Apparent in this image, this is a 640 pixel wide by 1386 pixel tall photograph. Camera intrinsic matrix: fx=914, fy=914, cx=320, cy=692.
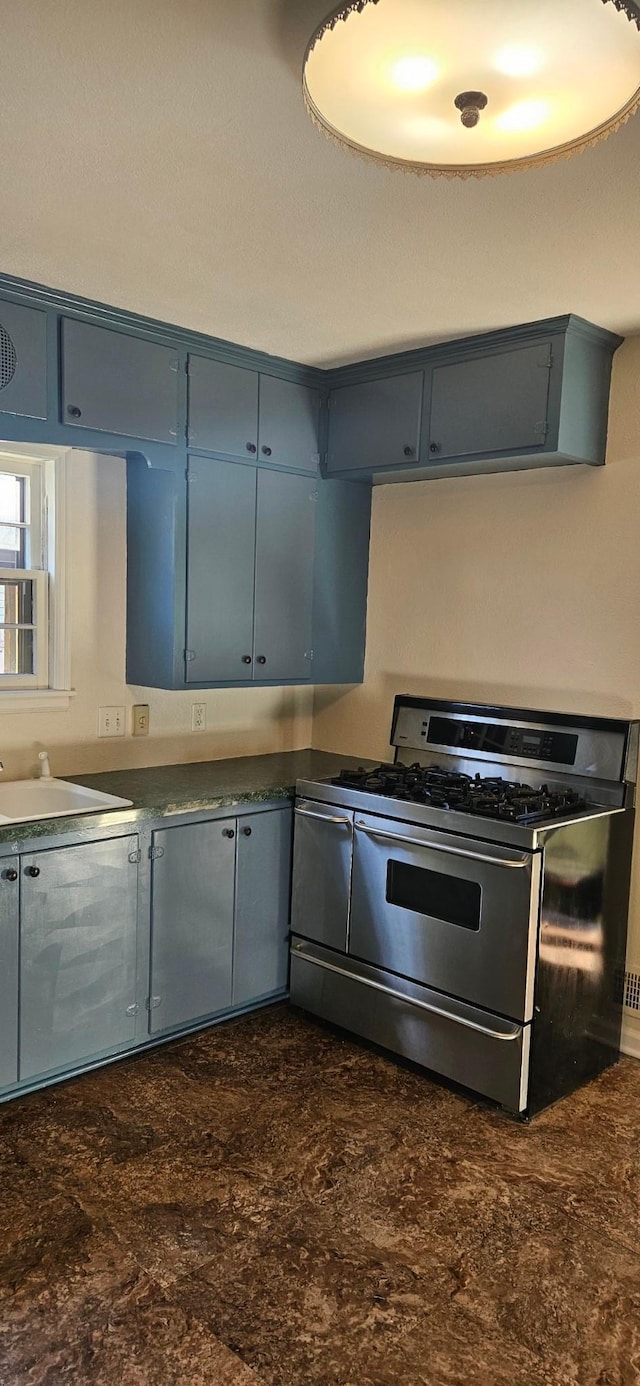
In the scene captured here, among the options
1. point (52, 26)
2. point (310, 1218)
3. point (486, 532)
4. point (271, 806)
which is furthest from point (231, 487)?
point (310, 1218)

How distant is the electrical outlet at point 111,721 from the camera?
343cm

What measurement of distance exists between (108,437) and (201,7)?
1.67m

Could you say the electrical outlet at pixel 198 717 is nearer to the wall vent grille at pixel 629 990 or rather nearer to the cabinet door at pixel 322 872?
the cabinet door at pixel 322 872

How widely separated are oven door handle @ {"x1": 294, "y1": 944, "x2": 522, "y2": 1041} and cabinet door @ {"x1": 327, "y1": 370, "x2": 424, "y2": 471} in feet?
6.09

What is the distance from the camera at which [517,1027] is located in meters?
2.69

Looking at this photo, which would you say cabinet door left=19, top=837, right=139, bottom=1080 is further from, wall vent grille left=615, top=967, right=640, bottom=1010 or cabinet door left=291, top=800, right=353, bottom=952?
wall vent grille left=615, top=967, right=640, bottom=1010

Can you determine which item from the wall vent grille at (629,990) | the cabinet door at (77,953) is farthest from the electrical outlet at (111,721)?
the wall vent grille at (629,990)

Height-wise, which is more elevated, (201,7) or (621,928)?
(201,7)

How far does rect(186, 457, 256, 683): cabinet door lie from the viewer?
3332 mm

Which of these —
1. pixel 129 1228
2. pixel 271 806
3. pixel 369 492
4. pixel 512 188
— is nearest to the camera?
pixel 512 188

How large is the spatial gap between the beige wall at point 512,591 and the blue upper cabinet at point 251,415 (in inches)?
18.2

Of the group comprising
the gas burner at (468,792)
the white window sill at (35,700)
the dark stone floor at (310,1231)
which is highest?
the white window sill at (35,700)

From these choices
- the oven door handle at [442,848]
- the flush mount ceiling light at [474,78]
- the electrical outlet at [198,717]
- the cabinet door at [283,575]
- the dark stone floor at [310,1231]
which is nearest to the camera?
the flush mount ceiling light at [474,78]

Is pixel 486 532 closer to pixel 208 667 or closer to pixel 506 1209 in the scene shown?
pixel 208 667
